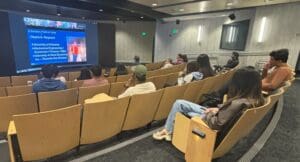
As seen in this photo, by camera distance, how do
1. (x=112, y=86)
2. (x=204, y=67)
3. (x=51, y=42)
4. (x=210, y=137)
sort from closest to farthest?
(x=210, y=137) < (x=112, y=86) < (x=204, y=67) < (x=51, y=42)

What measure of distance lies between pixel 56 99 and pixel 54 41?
587 centimetres

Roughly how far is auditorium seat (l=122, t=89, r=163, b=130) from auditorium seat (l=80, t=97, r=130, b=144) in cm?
9

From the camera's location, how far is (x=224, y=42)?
8.86 meters

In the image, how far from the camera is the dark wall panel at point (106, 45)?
994 cm

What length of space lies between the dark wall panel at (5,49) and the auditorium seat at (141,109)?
5899 mm

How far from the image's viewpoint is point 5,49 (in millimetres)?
6023

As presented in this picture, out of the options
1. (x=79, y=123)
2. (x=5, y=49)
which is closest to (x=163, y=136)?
(x=79, y=123)

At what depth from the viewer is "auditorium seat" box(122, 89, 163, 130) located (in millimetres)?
2205

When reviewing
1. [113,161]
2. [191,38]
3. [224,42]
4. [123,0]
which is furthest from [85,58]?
[113,161]

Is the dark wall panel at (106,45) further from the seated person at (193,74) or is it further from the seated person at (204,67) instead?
the seated person at (204,67)

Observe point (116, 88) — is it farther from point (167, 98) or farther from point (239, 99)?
point (239, 99)

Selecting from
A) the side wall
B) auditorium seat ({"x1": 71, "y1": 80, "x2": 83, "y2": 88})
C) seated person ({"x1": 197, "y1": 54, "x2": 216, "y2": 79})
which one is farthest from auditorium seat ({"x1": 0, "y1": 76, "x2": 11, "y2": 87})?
the side wall

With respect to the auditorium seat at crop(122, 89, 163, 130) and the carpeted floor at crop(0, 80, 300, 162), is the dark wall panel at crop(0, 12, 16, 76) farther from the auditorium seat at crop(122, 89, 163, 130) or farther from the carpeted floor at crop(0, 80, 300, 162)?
the auditorium seat at crop(122, 89, 163, 130)

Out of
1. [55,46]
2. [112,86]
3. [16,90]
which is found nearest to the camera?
[16,90]
